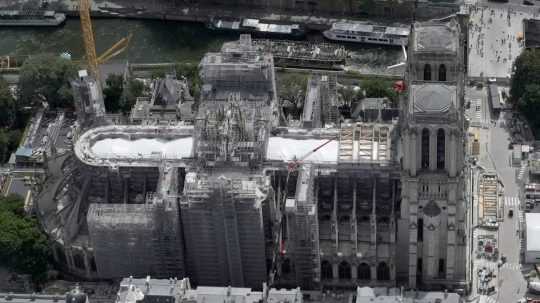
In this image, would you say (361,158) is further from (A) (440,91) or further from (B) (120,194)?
(B) (120,194)

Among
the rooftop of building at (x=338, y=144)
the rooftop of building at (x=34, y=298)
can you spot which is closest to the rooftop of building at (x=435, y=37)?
the rooftop of building at (x=338, y=144)

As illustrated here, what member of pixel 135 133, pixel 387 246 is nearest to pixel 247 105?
pixel 135 133

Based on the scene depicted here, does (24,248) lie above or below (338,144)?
below

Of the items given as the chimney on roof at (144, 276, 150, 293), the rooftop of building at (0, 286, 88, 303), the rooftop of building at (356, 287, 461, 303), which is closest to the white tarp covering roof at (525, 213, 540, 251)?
the rooftop of building at (356, 287, 461, 303)

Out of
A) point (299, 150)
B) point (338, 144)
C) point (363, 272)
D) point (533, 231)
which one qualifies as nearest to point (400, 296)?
point (363, 272)

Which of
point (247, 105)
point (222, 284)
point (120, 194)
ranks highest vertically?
point (247, 105)

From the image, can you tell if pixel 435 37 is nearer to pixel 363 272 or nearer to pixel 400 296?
pixel 400 296

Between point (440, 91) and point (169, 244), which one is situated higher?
point (440, 91)
